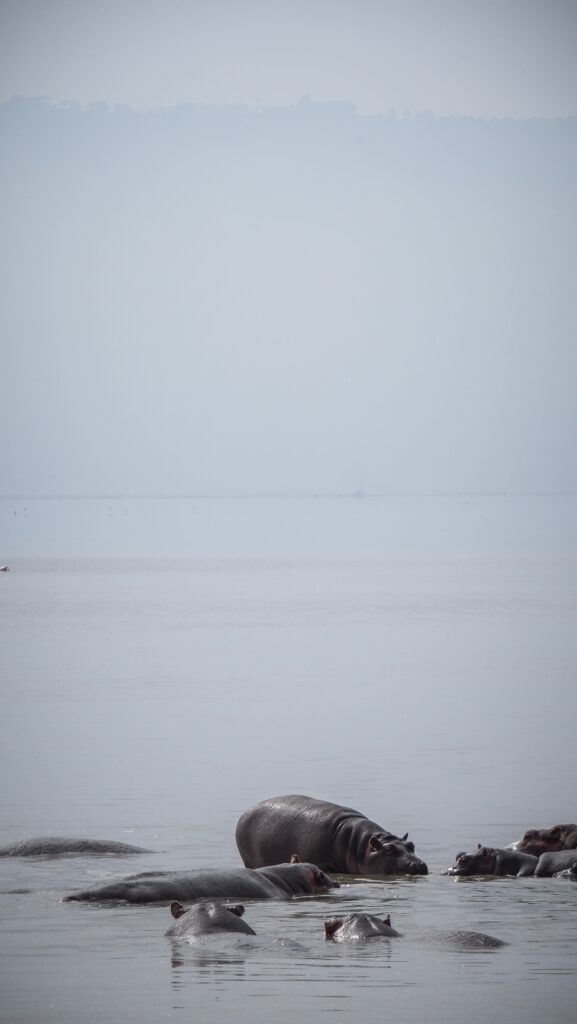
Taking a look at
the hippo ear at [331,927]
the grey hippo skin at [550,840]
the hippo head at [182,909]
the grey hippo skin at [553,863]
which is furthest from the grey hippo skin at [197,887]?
the grey hippo skin at [550,840]

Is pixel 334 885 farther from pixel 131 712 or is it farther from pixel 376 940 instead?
pixel 131 712

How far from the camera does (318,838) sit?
47.0 ft

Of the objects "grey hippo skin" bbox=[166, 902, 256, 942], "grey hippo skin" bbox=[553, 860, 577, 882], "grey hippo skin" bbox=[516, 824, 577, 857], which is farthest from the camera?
"grey hippo skin" bbox=[516, 824, 577, 857]

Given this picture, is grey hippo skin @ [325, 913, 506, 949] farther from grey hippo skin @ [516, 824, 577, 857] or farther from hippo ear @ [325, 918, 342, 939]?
grey hippo skin @ [516, 824, 577, 857]

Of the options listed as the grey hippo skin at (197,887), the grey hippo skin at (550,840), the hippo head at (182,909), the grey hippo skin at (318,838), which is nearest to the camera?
the hippo head at (182,909)

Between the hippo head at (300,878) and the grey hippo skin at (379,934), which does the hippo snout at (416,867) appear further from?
the grey hippo skin at (379,934)

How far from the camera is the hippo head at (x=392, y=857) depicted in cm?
1370

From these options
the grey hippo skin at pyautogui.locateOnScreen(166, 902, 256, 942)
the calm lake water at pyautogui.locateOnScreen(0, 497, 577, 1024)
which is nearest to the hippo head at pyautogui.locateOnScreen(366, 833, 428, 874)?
the calm lake water at pyautogui.locateOnScreen(0, 497, 577, 1024)

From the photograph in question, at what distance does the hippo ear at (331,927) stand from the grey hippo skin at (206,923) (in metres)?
0.46

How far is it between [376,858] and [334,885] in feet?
2.14

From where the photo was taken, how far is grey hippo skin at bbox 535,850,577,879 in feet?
44.7

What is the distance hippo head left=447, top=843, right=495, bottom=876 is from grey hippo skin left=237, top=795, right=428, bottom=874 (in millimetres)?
458

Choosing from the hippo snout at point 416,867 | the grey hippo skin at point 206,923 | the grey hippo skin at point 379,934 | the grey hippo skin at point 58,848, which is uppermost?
the grey hippo skin at point 58,848

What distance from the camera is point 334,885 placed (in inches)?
524
